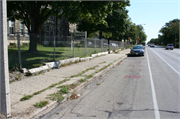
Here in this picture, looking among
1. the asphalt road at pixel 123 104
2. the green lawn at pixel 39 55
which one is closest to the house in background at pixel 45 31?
the green lawn at pixel 39 55

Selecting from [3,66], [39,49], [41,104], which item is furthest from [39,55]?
[3,66]

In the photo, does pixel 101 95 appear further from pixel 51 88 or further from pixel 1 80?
pixel 1 80

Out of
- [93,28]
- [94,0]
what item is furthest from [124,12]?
[94,0]

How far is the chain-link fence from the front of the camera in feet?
25.9

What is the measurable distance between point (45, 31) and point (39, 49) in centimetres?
2541

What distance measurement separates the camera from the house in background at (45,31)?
348 inches

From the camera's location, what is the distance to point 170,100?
17.0 ft

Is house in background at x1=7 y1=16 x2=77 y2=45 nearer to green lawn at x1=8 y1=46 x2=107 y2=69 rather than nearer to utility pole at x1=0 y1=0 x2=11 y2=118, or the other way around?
green lawn at x1=8 y1=46 x2=107 y2=69

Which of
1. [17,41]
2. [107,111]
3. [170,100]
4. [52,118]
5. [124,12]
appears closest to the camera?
[52,118]

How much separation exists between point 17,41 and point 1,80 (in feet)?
15.1

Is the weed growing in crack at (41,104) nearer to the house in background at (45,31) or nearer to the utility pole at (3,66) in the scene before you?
the utility pole at (3,66)

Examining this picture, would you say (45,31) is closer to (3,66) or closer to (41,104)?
(41,104)

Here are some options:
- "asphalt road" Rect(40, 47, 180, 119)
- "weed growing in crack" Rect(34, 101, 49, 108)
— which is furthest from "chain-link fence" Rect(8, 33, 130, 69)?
"asphalt road" Rect(40, 47, 180, 119)

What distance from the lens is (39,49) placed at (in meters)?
10.9
